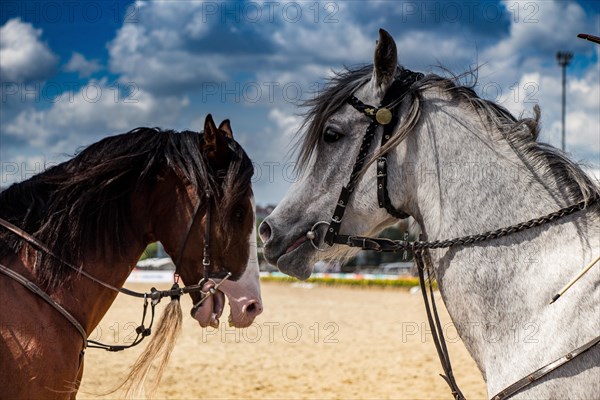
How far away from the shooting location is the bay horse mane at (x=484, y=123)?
2.29 meters

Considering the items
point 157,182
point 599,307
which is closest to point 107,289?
point 157,182

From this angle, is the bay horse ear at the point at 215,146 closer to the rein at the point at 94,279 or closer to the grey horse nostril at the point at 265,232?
the rein at the point at 94,279

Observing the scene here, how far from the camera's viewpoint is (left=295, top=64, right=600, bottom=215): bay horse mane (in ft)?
7.50

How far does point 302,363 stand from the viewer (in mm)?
10164

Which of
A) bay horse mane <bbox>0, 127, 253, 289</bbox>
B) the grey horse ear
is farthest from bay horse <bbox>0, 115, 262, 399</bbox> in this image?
the grey horse ear

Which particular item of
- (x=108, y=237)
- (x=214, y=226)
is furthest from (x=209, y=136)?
(x=108, y=237)

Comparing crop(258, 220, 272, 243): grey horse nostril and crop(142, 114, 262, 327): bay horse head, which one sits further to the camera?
crop(142, 114, 262, 327): bay horse head

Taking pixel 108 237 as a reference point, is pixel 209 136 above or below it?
above

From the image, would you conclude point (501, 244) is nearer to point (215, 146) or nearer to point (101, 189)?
point (215, 146)

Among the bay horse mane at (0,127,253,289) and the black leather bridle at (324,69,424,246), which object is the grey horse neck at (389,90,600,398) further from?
the bay horse mane at (0,127,253,289)

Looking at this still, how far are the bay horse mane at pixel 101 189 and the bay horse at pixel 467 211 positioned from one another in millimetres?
791

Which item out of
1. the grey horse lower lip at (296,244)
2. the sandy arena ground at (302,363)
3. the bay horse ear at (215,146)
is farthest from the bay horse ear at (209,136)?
the sandy arena ground at (302,363)

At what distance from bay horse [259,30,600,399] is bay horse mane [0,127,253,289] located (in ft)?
2.59

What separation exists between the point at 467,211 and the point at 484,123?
1.16 ft
